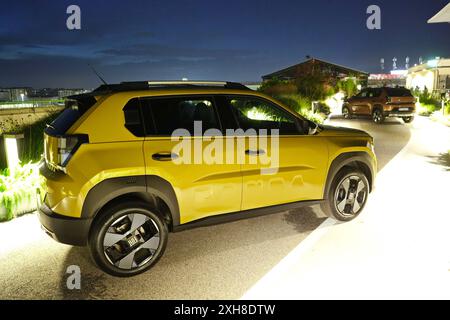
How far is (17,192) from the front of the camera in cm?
561

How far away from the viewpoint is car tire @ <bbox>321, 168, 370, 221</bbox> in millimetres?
5207

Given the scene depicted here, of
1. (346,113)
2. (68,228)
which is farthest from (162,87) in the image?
(346,113)

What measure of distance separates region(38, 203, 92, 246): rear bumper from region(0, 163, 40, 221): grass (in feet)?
6.42

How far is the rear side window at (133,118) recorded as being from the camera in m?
3.85

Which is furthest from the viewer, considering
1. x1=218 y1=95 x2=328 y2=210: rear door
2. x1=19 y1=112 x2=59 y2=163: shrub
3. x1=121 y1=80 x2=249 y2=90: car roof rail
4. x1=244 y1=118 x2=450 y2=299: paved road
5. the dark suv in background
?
the dark suv in background

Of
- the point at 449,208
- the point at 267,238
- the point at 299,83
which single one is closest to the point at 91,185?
the point at 267,238

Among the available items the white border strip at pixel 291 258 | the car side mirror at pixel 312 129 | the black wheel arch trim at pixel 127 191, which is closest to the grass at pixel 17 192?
the black wheel arch trim at pixel 127 191

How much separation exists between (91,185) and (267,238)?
7.24 ft

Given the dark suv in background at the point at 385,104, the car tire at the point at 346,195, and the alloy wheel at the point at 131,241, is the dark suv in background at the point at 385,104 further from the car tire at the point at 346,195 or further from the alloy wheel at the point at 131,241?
the alloy wheel at the point at 131,241

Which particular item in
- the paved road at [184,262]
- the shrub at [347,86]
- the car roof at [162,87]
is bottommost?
the paved road at [184,262]

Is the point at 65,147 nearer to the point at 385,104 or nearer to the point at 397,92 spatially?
the point at 385,104

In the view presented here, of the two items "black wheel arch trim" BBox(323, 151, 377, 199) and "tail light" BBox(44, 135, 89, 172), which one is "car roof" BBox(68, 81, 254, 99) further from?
"black wheel arch trim" BBox(323, 151, 377, 199)

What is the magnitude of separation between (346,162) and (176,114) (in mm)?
2271

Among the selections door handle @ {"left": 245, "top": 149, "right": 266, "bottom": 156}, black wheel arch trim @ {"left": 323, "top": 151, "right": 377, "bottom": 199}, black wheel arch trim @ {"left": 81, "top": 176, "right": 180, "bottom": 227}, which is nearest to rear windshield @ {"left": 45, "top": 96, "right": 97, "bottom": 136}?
black wheel arch trim @ {"left": 81, "top": 176, "right": 180, "bottom": 227}
